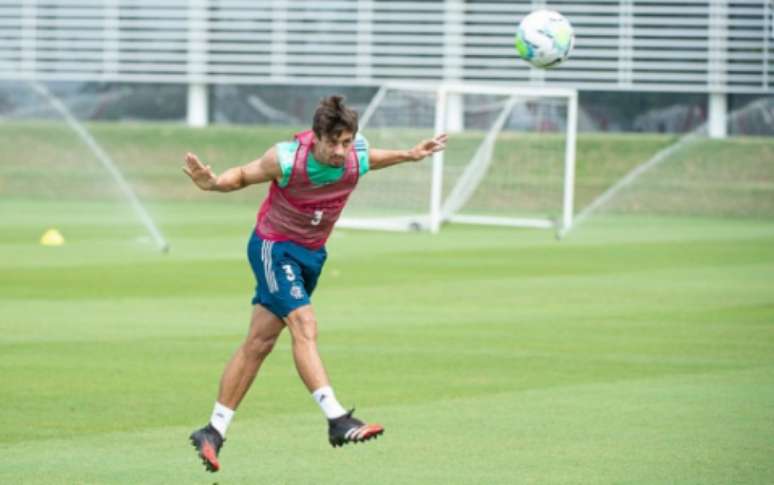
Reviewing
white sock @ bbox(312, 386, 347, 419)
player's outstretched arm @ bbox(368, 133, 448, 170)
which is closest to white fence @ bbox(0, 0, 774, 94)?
player's outstretched arm @ bbox(368, 133, 448, 170)

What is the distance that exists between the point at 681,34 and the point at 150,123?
46.9 feet

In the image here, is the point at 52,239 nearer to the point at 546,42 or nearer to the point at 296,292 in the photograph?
the point at 546,42

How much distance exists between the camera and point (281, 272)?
30.5 feet

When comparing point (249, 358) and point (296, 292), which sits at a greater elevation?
point (296, 292)

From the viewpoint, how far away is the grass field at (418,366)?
9437 mm

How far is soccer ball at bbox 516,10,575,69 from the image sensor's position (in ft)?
45.9

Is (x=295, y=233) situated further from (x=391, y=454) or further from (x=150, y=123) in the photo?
(x=150, y=123)

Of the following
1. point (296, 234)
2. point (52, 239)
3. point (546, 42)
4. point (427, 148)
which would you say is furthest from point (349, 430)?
point (52, 239)

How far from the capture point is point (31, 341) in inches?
570

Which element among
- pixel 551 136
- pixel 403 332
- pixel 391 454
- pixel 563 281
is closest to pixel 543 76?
pixel 551 136

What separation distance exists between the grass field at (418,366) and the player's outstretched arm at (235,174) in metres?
1.53

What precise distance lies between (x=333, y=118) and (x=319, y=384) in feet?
4.61

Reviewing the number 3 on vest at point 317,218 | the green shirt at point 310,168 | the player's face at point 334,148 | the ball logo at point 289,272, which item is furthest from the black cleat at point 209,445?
the player's face at point 334,148

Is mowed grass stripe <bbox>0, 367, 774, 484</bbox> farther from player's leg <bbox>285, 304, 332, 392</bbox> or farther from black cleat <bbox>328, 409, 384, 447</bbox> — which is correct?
player's leg <bbox>285, 304, 332, 392</bbox>
